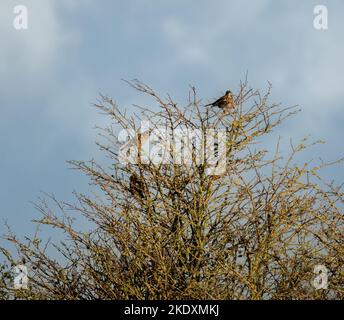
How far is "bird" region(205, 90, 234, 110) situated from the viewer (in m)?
10.8

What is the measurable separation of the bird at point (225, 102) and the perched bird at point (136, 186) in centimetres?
166

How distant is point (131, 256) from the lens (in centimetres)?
951

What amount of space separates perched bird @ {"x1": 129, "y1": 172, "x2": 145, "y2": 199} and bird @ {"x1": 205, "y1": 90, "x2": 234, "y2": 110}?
1656mm
